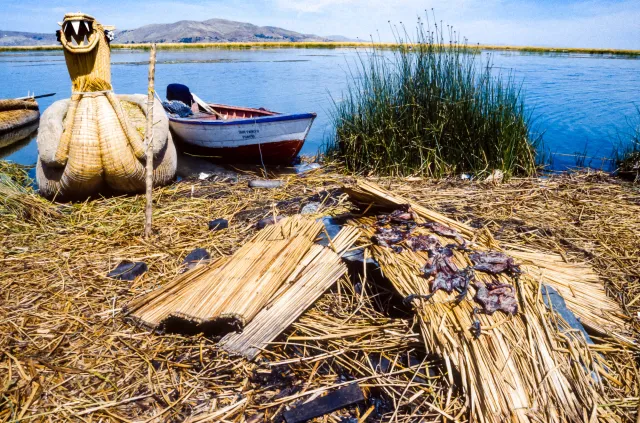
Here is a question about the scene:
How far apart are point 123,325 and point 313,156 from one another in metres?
6.41

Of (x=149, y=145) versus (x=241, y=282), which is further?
(x=149, y=145)

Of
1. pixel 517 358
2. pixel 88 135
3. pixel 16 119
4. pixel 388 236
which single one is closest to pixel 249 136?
pixel 88 135

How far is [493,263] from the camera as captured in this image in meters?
2.53

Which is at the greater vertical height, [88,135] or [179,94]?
[179,94]

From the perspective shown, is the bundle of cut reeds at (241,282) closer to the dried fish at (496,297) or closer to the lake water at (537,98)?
the dried fish at (496,297)

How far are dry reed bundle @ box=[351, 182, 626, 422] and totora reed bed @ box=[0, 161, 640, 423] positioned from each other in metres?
0.08

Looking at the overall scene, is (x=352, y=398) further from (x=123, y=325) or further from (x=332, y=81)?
(x=332, y=81)

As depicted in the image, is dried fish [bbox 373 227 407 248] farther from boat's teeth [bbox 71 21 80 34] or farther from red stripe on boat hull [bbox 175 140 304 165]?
red stripe on boat hull [bbox 175 140 304 165]

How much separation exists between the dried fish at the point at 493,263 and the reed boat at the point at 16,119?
43.5 ft

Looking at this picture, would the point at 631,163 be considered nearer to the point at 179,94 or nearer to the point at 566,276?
the point at 566,276

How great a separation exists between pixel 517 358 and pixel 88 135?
4.75m

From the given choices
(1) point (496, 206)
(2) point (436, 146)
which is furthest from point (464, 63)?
(1) point (496, 206)

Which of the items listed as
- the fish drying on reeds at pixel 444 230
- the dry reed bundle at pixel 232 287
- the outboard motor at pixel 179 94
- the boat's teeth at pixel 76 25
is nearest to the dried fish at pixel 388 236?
the fish drying on reeds at pixel 444 230

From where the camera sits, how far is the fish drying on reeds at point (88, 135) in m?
4.86
